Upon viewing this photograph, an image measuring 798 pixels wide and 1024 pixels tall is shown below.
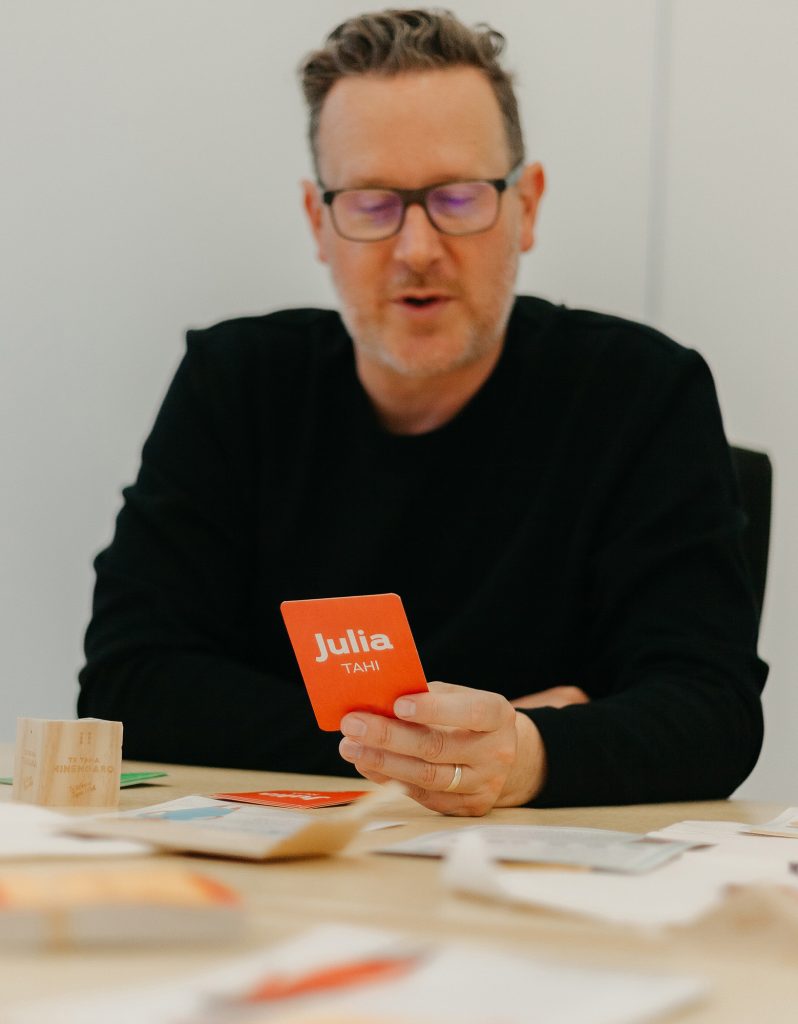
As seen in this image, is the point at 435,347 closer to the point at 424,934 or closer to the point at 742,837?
the point at 742,837

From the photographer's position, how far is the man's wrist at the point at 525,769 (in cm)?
121

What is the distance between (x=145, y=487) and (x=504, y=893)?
1330mm

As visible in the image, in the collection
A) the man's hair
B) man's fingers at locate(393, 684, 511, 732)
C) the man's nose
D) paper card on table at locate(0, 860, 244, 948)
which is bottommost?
man's fingers at locate(393, 684, 511, 732)

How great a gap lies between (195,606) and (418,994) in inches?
53.0

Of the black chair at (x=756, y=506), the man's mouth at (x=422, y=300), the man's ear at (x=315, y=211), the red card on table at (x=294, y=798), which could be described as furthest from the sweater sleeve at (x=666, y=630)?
the man's ear at (x=315, y=211)

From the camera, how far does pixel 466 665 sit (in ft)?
5.88

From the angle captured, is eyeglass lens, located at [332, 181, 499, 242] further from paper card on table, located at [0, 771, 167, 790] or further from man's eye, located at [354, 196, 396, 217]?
paper card on table, located at [0, 771, 167, 790]

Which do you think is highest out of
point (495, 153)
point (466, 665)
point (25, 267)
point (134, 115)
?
point (134, 115)

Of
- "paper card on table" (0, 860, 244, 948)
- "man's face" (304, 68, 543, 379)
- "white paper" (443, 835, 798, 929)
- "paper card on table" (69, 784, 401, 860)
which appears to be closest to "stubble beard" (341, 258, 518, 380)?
"man's face" (304, 68, 543, 379)

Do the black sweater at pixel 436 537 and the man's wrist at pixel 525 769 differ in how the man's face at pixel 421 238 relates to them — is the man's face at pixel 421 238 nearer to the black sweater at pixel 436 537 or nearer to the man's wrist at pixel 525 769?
the black sweater at pixel 436 537

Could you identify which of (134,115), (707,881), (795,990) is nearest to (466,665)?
(707,881)

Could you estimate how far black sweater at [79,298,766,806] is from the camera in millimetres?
1580

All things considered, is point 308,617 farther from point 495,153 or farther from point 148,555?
point 495,153

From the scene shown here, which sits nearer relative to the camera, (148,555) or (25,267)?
(148,555)
